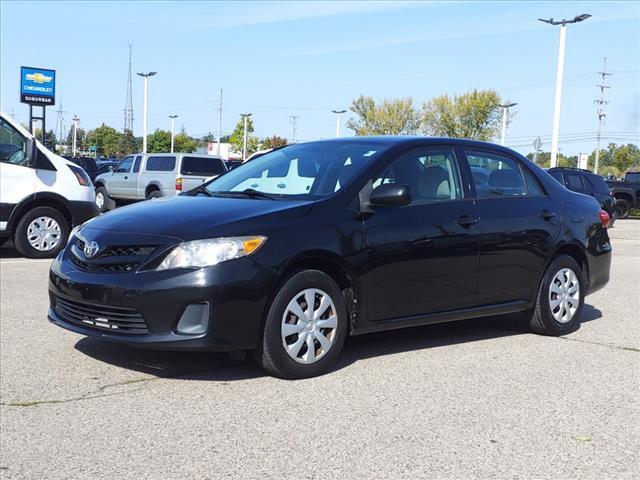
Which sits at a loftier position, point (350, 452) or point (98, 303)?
point (98, 303)

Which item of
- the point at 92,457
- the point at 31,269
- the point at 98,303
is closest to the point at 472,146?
the point at 98,303

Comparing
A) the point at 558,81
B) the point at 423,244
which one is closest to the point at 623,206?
the point at 558,81

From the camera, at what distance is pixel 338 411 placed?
14.4 ft

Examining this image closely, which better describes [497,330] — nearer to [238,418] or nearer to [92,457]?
[238,418]

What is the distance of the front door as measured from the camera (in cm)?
529

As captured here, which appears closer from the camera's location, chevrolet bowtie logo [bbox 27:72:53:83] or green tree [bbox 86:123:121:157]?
chevrolet bowtie logo [bbox 27:72:53:83]

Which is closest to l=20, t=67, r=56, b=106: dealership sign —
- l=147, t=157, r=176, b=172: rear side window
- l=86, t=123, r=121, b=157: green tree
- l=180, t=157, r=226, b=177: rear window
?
l=147, t=157, r=176, b=172: rear side window

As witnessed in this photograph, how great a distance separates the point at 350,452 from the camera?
3.79m

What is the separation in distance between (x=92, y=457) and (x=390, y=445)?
146 centimetres

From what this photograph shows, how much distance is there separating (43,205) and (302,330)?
737 cm

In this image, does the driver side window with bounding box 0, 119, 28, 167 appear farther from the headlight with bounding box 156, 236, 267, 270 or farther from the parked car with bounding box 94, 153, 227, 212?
the parked car with bounding box 94, 153, 227, 212

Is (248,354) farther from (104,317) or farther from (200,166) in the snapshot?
(200,166)

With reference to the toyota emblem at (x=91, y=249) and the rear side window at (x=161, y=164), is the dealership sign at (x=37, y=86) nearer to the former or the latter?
the rear side window at (x=161, y=164)

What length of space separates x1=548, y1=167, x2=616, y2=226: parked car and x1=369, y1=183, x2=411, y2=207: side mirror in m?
16.7
